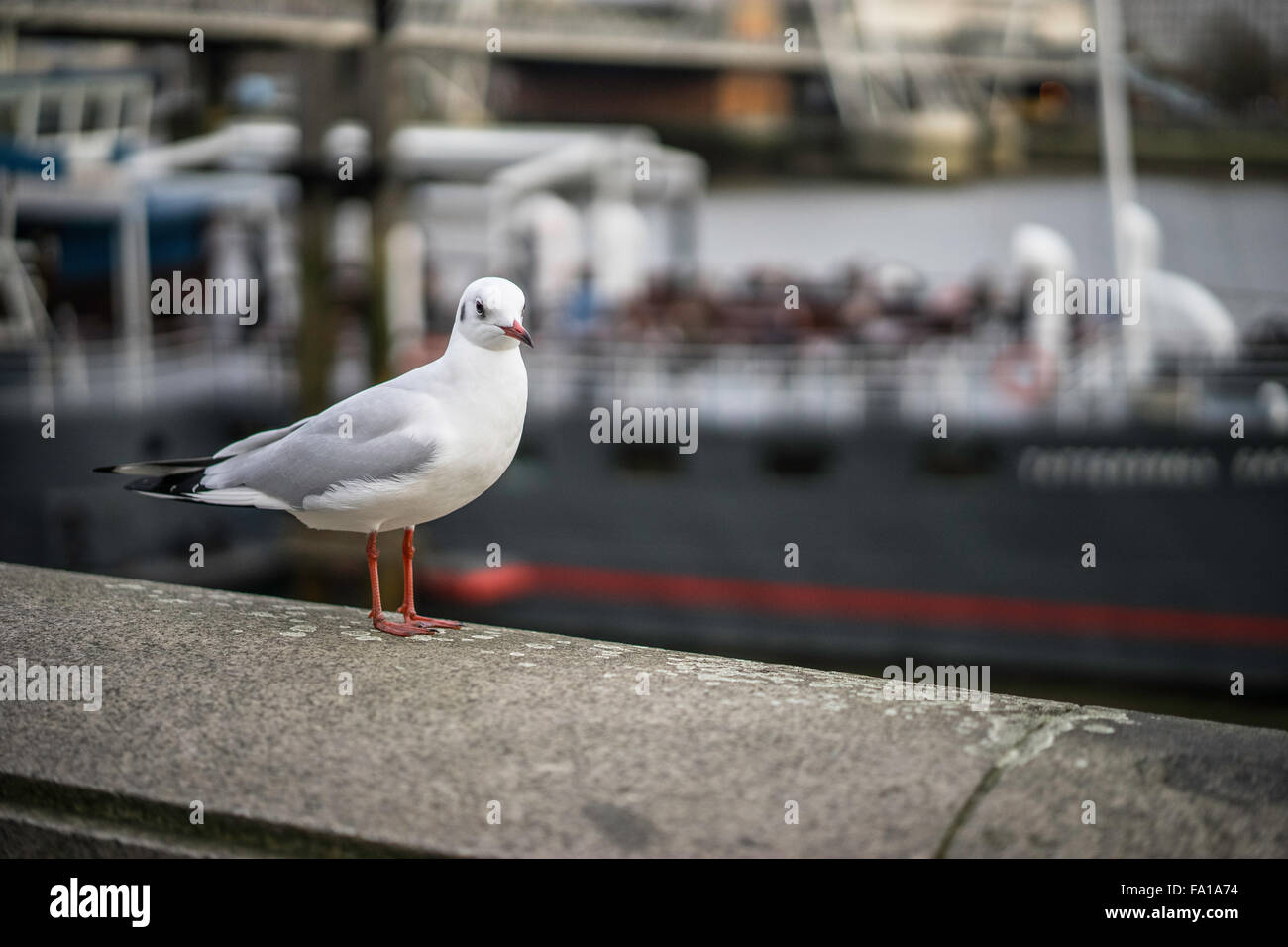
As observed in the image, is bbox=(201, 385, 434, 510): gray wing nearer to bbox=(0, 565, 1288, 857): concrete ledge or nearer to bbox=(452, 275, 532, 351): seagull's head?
bbox=(452, 275, 532, 351): seagull's head

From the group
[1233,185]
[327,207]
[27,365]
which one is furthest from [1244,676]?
[1233,185]

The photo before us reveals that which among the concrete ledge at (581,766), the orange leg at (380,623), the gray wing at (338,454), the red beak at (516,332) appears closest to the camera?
the concrete ledge at (581,766)

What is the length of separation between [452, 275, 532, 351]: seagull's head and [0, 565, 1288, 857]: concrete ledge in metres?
0.67

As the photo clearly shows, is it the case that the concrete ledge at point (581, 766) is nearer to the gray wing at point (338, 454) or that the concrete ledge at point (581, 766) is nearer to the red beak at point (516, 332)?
the gray wing at point (338, 454)

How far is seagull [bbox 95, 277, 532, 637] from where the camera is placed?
9.59 feet

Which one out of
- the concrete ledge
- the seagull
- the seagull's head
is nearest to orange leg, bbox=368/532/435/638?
the seagull

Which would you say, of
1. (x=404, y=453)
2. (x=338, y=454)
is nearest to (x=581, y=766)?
(x=404, y=453)

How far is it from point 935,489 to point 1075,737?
9367 millimetres

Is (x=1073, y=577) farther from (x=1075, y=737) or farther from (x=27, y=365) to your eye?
(x=27, y=365)

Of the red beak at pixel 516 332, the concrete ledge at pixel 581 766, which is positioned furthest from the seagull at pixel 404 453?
the concrete ledge at pixel 581 766

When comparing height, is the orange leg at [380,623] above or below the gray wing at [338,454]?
below

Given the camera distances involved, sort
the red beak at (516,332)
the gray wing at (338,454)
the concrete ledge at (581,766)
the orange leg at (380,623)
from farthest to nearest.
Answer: the orange leg at (380,623) < the gray wing at (338,454) < the red beak at (516,332) < the concrete ledge at (581,766)

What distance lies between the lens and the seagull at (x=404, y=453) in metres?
2.92

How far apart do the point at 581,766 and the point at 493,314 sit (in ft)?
3.47
